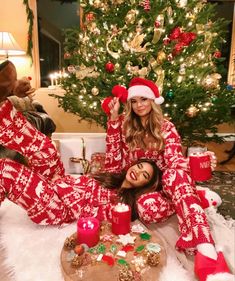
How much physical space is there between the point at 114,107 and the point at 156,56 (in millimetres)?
677

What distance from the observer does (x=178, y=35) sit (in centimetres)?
230

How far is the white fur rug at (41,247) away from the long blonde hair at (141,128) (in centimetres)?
58

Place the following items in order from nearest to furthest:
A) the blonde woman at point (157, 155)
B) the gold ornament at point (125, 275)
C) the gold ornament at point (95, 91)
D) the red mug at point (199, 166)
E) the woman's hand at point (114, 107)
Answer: the gold ornament at point (125, 275) < the blonde woman at point (157, 155) < the red mug at point (199, 166) < the woman's hand at point (114, 107) < the gold ornament at point (95, 91)

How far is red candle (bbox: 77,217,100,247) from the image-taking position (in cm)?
143

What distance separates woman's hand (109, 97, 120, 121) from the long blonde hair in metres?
0.07

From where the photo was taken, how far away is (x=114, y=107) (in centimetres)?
210

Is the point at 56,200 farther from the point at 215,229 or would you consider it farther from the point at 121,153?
the point at 215,229

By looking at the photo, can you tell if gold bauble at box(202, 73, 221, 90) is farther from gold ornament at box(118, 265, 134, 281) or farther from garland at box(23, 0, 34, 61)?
garland at box(23, 0, 34, 61)

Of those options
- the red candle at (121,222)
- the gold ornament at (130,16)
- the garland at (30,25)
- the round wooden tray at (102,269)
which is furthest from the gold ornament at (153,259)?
the garland at (30,25)

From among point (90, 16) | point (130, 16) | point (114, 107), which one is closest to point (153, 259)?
point (114, 107)

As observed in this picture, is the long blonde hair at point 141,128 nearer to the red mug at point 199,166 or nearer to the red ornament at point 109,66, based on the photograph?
the red mug at point 199,166

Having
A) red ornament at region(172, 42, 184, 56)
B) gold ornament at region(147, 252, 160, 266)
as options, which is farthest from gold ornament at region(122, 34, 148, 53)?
gold ornament at region(147, 252, 160, 266)

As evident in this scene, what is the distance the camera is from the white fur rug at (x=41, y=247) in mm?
1465

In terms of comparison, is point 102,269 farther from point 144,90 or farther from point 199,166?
point 144,90
